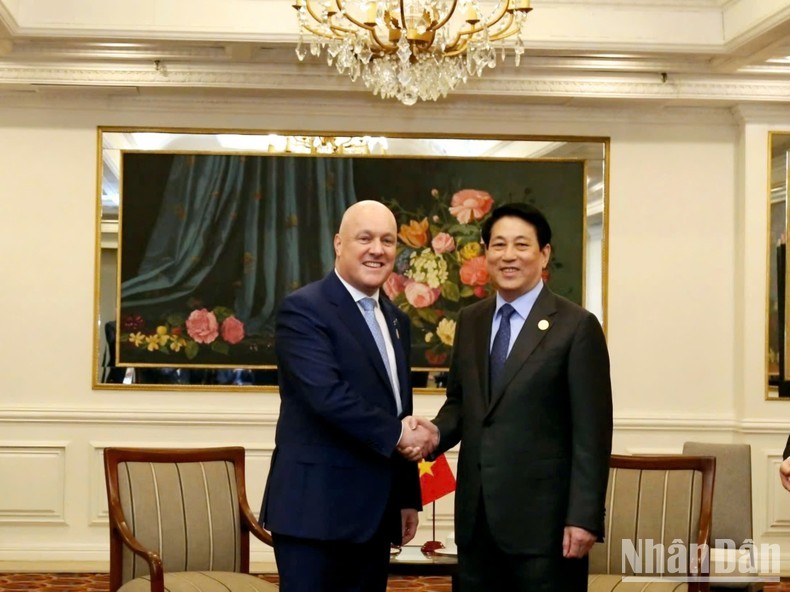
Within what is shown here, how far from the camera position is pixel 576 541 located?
331 cm

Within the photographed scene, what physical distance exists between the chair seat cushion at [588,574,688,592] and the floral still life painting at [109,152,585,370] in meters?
2.86

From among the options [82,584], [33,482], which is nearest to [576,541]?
[82,584]

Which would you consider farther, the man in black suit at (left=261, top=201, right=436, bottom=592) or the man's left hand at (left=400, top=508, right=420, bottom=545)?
the man's left hand at (left=400, top=508, right=420, bottom=545)

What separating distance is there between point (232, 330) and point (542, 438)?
396 centimetres

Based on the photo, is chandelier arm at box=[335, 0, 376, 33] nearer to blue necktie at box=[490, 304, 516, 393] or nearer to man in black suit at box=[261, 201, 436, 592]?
man in black suit at box=[261, 201, 436, 592]

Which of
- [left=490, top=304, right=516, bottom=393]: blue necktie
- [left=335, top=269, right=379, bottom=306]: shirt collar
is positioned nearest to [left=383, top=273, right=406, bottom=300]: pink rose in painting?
[left=490, top=304, right=516, bottom=393]: blue necktie

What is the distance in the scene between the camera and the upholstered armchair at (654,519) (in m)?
4.50

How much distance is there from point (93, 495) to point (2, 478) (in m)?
0.57

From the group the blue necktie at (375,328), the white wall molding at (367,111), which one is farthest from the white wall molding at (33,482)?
the blue necktie at (375,328)

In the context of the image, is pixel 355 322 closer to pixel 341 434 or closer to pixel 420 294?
pixel 341 434

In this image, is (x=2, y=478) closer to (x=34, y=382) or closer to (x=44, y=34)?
(x=34, y=382)

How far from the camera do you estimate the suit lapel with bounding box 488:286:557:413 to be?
345 centimetres

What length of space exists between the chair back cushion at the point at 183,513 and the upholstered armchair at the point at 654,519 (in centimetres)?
151

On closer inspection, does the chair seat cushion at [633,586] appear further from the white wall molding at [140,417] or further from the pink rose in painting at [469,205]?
the pink rose in painting at [469,205]
